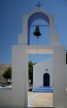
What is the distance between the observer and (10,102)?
29.6 feet

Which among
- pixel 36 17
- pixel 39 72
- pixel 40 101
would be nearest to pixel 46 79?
pixel 39 72

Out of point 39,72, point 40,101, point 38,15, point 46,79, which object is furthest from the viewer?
point 46,79

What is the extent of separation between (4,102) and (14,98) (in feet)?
1.92

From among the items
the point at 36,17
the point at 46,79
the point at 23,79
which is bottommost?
the point at 46,79

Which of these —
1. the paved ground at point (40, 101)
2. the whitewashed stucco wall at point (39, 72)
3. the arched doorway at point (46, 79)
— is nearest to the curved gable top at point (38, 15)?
the paved ground at point (40, 101)

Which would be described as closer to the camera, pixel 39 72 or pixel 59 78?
pixel 59 78

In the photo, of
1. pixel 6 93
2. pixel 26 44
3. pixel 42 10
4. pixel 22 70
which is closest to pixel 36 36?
pixel 26 44

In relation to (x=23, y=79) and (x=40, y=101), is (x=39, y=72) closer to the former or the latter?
(x=40, y=101)

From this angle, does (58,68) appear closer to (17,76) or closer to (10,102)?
(17,76)

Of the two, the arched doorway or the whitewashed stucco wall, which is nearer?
the whitewashed stucco wall

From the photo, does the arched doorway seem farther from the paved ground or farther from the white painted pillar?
the white painted pillar

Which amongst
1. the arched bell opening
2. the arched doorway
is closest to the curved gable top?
the arched bell opening

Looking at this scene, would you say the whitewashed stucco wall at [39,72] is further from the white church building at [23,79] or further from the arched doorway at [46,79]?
the white church building at [23,79]

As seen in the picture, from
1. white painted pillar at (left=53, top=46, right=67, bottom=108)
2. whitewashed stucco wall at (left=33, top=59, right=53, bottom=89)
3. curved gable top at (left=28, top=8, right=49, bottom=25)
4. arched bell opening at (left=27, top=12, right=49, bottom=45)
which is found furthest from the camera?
whitewashed stucco wall at (left=33, top=59, right=53, bottom=89)
